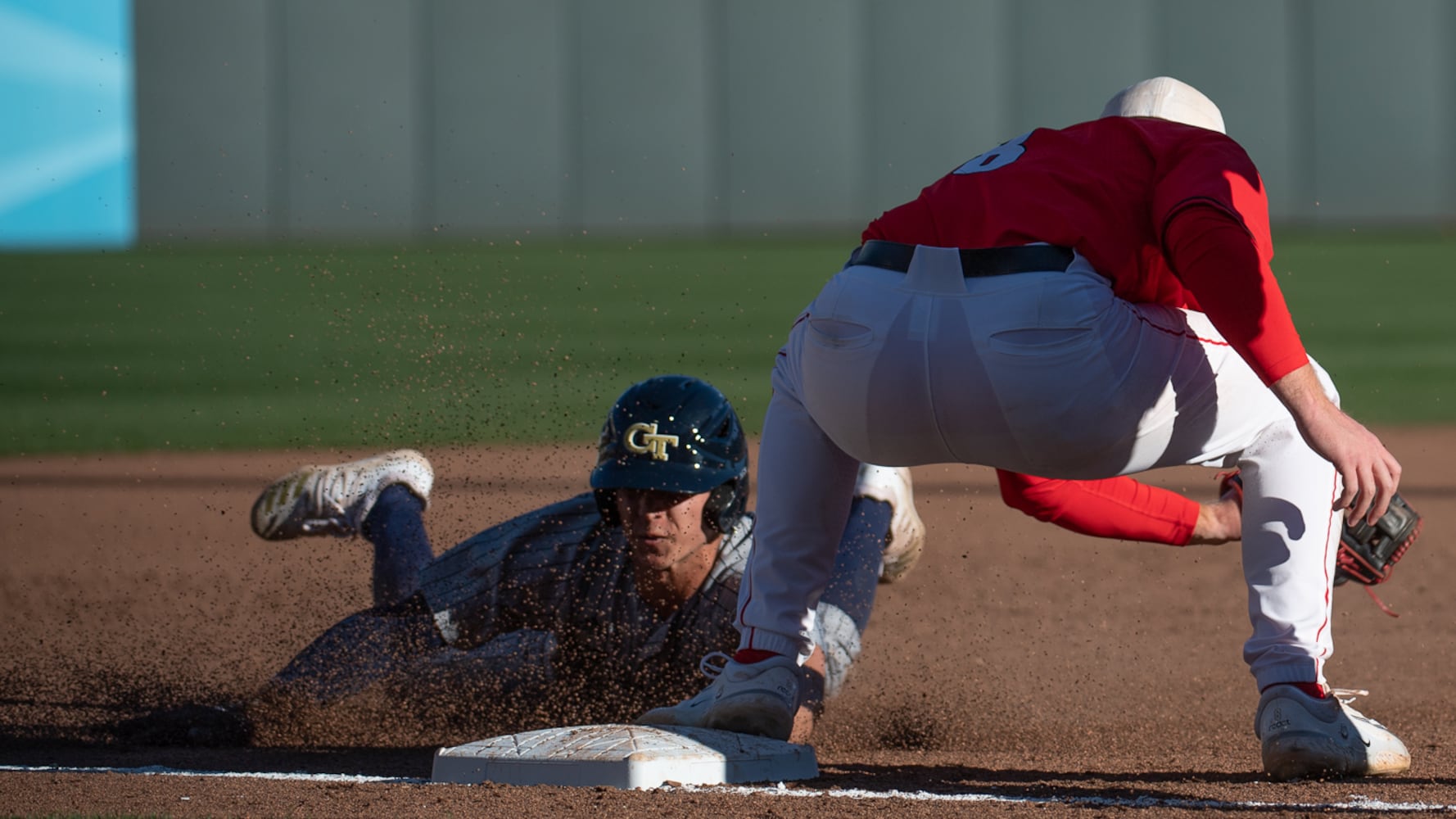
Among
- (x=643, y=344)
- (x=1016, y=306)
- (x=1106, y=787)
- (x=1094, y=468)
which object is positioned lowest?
(x=643, y=344)

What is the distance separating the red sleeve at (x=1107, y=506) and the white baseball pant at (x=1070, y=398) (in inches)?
17.4

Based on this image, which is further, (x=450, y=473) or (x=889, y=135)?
(x=889, y=135)

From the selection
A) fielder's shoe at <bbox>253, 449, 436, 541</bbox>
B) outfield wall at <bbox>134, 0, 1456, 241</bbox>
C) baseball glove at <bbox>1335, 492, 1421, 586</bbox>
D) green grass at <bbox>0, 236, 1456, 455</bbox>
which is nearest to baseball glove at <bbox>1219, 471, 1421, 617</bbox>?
baseball glove at <bbox>1335, 492, 1421, 586</bbox>

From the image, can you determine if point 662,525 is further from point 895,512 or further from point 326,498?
point 326,498

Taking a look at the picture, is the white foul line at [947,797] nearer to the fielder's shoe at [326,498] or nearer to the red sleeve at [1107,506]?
the red sleeve at [1107,506]

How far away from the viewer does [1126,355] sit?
6.68ft

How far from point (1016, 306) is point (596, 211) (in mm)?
13003

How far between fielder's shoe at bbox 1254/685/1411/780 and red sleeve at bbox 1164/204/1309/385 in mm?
528

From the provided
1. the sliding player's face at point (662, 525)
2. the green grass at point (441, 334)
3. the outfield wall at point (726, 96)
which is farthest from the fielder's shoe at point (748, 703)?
the outfield wall at point (726, 96)

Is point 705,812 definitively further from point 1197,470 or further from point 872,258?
point 1197,470

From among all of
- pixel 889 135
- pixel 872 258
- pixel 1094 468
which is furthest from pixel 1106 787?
pixel 889 135

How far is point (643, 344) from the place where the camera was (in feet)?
37.5

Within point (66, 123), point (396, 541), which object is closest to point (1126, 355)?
point (396, 541)

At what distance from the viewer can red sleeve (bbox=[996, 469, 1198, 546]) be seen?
2.68 meters
